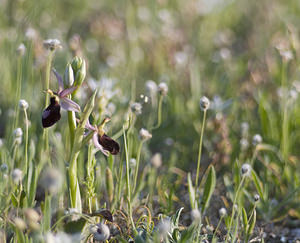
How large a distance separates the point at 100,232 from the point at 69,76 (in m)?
0.55

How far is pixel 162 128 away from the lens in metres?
2.69

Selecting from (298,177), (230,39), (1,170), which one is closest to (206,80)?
(230,39)

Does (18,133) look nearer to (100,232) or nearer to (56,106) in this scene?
(56,106)

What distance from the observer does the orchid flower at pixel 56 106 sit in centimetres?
143

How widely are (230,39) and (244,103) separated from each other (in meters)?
1.47

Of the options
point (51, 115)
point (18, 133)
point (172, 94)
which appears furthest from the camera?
point (172, 94)

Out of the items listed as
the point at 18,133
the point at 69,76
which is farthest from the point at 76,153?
the point at 18,133

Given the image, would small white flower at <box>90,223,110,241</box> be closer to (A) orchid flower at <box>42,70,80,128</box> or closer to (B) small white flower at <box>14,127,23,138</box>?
(A) orchid flower at <box>42,70,80,128</box>

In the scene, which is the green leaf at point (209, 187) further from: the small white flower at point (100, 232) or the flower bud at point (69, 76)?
the flower bud at point (69, 76)

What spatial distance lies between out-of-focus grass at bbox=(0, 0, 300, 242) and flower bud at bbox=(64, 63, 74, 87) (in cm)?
25

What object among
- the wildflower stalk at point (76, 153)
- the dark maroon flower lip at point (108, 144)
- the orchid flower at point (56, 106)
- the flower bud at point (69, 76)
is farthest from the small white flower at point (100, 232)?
the flower bud at point (69, 76)

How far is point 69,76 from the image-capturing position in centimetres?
147

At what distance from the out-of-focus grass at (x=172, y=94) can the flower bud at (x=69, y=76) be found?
25cm

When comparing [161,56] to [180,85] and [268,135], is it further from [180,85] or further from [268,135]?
[268,135]
